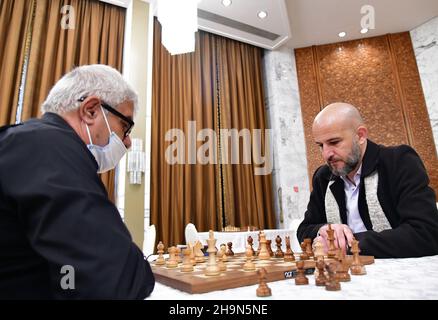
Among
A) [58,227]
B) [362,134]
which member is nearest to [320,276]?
[58,227]

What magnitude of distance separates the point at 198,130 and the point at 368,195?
3337 mm

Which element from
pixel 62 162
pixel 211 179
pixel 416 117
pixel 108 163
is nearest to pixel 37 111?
pixel 211 179

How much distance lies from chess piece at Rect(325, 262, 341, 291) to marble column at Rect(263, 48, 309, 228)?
14.3 feet

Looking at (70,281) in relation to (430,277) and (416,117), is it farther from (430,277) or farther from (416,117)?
(416,117)

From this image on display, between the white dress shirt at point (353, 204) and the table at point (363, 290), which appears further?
the white dress shirt at point (353, 204)

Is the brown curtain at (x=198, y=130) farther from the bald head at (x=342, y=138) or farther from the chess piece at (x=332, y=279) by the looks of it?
the chess piece at (x=332, y=279)

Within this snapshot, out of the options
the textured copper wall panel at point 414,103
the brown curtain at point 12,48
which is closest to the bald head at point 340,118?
the brown curtain at point 12,48

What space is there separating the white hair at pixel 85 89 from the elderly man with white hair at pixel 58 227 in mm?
175

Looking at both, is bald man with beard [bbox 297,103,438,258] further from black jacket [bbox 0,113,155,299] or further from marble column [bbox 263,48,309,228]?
marble column [bbox 263,48,309,228]

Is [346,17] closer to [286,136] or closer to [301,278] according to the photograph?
[286,136]

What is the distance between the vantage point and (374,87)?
5.33 m

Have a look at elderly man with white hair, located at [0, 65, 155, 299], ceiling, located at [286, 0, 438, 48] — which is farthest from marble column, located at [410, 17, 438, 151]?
elderly man with white hair, located at [0, 65, 155, 299]

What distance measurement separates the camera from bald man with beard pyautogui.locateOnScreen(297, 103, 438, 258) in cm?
115

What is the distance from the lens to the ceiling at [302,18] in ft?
14.8
